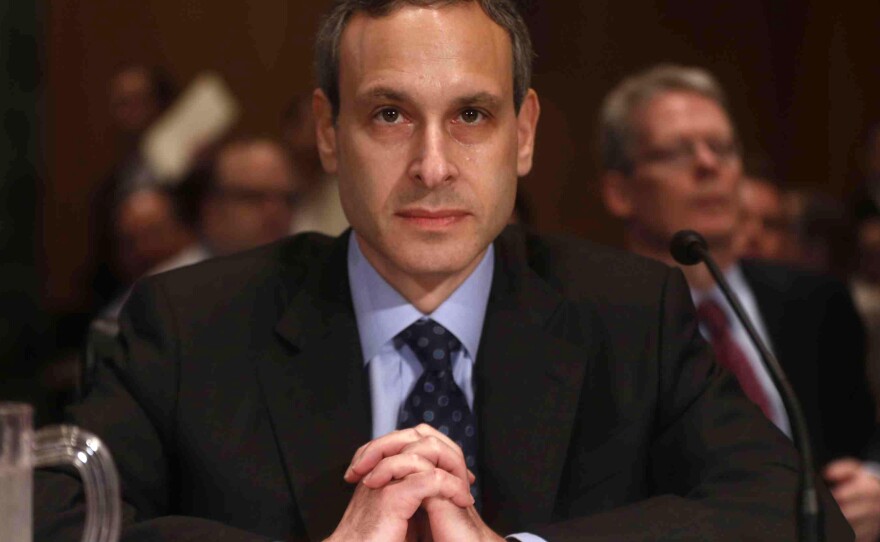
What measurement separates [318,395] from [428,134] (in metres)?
0.41

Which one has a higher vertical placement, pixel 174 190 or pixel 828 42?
pixel 828 42

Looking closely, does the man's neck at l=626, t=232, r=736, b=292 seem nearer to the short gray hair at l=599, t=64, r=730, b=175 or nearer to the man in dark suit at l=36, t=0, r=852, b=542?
the short gray hair at l=599, t=64, r=730, b=175

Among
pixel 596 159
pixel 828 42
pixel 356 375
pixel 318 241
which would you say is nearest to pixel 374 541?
pixel 356 375

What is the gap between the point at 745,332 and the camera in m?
2.85

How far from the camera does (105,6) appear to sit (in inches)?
260

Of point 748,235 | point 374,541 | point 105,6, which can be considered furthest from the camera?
point 105,6

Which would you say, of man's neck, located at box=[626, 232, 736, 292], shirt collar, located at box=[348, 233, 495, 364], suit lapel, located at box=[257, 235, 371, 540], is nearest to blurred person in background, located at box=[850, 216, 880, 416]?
man's neck, located at box=[626, 232, 736, 292]

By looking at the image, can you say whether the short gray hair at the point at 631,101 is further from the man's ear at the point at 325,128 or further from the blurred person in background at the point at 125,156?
the blurred person in background at the point at 125,156

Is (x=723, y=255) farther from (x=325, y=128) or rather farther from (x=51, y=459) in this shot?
(x=51, y=459)

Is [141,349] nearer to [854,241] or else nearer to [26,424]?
[26,424]

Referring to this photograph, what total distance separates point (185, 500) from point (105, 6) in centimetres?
512

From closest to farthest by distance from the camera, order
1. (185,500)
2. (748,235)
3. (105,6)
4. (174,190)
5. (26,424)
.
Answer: (26,424) → (185,500) → (748,235) → (174,190) → (105,6)

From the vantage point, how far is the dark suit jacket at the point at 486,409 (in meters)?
1.84

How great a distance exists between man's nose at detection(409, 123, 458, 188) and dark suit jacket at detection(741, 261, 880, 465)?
1364 mm
